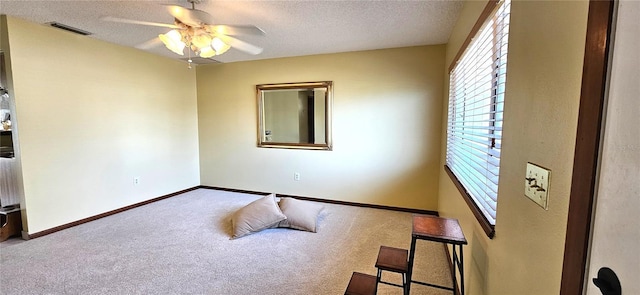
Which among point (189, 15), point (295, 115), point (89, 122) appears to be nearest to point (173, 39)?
point (189, 15)

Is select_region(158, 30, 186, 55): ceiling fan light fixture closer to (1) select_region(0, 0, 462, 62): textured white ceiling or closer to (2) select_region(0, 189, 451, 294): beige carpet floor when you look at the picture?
(1) select_region(0, 0, 462, 62): textured white ceiling

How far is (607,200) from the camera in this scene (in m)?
0.54

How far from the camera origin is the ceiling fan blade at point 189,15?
178 cm

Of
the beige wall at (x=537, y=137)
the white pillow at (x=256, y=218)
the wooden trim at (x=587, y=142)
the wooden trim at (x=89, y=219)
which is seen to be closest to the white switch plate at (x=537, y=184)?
the beige wall at (x=537, y=137)

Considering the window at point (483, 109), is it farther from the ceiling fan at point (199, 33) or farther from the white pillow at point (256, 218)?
the white pillow at point (256, 218)

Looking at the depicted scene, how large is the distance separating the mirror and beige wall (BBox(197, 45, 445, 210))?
0.35 ft

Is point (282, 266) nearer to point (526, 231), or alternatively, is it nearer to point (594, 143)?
point (526, 231)

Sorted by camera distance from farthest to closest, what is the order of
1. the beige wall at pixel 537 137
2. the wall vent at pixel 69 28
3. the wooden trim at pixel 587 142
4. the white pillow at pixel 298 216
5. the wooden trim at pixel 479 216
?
the white pillow at pixel 298 216, the wall vent at pixel 69 28, the wooden trim at pixel 479 216, the beige wall at pixel 537 137, the wooden trim at pixel 587 142

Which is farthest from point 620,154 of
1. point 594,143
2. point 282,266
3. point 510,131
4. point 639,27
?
point 282,266

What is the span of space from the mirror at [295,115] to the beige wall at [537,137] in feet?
9.21

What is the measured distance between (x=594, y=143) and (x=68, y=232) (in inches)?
160

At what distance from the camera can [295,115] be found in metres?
4.04

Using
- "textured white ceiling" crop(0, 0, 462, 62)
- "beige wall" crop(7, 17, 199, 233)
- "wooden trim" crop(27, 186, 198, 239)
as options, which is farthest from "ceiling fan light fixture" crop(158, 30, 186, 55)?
"wooden trim" crop(27, 186, 198, 239)

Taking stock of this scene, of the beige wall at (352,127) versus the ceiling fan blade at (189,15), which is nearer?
the ceiling fan blade at (189,15)
